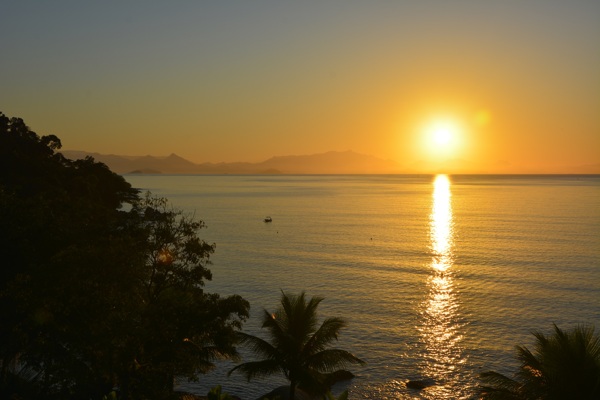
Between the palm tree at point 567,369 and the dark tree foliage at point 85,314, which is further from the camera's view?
the dark tree foliage at point 85,314

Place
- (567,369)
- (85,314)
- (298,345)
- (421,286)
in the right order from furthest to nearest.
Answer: (421,286) < (298,345) < (85,314) < (567,369)

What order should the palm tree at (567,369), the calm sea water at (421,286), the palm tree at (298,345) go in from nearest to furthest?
the palm tree at (567,369)
the palm tree at (298,345)
the calm sea water at (421,286)

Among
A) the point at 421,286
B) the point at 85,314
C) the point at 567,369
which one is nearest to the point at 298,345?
the point at 85,314

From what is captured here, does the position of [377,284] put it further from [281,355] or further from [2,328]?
[2,328]

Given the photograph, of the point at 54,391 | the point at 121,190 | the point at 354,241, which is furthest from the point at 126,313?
the point at 354,241

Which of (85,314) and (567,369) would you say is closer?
(567,369)

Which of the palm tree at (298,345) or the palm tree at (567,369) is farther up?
the palm tree at (567,369)

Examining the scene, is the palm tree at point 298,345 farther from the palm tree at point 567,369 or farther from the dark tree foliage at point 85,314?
the palm tree at point 567,369

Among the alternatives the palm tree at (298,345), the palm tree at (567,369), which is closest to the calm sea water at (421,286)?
the palm tree at (298,345)

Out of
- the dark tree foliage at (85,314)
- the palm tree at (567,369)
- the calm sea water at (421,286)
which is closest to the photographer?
the palm tree at (567,369)

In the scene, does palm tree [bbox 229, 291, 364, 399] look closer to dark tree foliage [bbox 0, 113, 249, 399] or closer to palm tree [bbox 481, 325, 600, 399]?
dark tree foliage [bbox 0, 113, 249, 399]

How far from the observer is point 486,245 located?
100812 millimetres

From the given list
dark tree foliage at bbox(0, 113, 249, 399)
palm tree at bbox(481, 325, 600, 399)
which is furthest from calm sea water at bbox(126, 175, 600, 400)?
palm tree at bbox(481, 325, 600, 399)

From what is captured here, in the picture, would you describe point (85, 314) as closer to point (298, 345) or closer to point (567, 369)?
point (298, 345)
